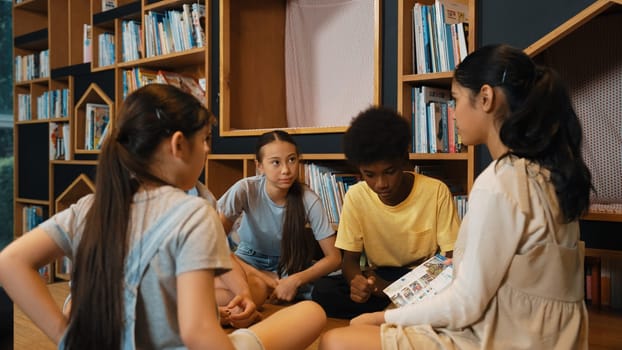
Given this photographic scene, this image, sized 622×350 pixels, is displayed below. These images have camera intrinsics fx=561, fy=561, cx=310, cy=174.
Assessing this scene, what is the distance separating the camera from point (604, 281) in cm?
228

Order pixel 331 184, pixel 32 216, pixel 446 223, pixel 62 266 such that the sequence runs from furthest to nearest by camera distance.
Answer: pixel 32 216, pixel 62 266, pixel 331 184, pixel 446 223

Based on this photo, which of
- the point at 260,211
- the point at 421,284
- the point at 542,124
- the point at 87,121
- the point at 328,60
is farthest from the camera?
the point at 87,121

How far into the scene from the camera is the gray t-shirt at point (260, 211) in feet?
7.53

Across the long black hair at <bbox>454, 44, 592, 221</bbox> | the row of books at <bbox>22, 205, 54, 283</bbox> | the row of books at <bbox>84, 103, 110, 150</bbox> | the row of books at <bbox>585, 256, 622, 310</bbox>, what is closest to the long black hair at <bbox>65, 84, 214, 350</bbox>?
the long black hair at <bbox>454, 44, 592, 221</bbox>

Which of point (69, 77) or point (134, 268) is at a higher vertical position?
point (69, 77)

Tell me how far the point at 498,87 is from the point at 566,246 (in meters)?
0.34

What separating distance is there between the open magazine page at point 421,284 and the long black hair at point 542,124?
0.36 meters

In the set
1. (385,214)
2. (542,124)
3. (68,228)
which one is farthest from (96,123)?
(542,124)

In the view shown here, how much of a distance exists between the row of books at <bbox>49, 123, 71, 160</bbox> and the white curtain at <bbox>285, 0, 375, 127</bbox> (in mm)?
1931

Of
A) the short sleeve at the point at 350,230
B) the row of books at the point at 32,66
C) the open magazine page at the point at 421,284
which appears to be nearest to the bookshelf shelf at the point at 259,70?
the short sleeve at the point at 350,230

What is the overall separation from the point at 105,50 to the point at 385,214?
9.11 feet

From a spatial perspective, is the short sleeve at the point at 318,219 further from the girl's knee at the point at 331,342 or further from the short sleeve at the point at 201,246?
the short sleeve at the point at 201,246

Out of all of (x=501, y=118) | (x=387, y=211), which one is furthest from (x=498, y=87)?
(x=387, y=211)

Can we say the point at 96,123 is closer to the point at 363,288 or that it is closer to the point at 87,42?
the point at 87,42
